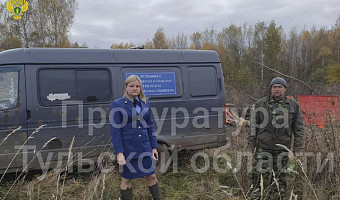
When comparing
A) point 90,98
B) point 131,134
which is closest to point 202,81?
point 90,98

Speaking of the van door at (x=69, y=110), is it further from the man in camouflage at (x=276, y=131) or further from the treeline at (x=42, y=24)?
the treeline at (x=42, y=24)

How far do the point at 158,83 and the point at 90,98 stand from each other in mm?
1186

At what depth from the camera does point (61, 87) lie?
4207 millimetres

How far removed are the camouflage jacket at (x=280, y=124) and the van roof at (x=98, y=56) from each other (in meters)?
2.03

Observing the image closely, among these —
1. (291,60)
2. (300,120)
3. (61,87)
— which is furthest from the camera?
(291,60)

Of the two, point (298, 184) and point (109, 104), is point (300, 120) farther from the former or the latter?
point (109, 104)

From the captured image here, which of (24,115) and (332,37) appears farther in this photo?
(332,37)

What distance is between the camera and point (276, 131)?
10.8ft

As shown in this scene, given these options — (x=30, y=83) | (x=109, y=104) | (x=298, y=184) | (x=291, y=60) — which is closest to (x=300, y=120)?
(x=298, y=184)

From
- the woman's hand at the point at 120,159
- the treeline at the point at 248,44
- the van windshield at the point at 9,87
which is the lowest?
the woman's hand at the point at 120,159

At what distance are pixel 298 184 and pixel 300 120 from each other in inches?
35.3

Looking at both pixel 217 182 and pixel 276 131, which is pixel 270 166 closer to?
pixel 276 131

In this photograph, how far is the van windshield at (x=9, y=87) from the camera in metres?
3.92

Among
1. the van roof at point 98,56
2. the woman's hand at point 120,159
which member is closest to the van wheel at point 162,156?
the van roof at point 98,56
